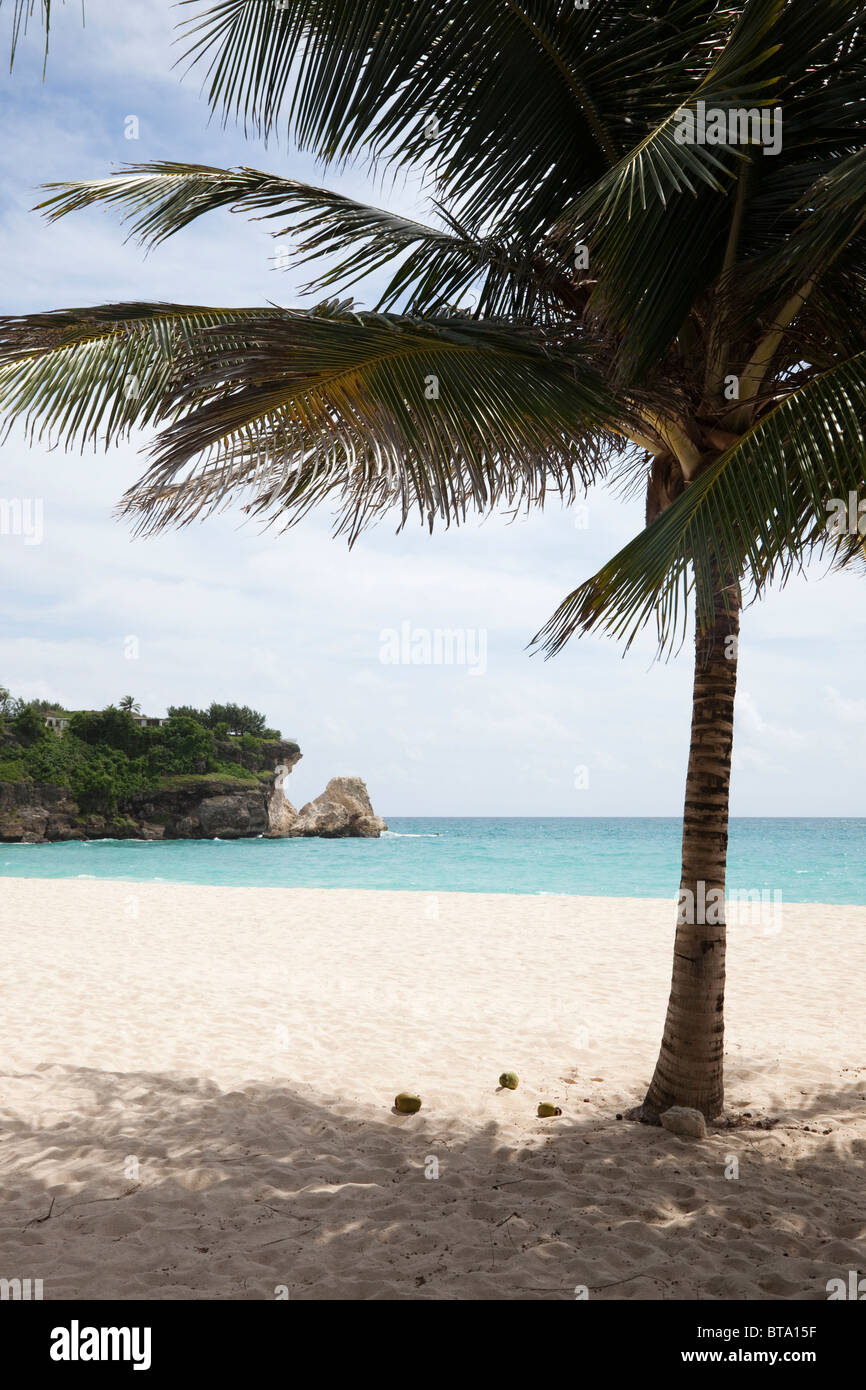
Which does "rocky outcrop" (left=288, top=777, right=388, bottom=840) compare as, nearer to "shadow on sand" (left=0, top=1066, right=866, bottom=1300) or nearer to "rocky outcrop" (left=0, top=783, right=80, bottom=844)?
"rocky outcrop" (left=0, top=783, right=80, bottom=844)

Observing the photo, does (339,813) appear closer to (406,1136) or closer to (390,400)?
(406,1136)

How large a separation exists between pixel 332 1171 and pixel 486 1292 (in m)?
1.29

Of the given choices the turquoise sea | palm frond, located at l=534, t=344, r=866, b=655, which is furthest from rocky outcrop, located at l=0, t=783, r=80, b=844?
palm frond, located at l=534, t=344, r=866, b=655

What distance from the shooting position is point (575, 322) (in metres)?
4.70

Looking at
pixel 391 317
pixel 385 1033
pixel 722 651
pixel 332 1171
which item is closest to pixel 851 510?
pixel 722 651

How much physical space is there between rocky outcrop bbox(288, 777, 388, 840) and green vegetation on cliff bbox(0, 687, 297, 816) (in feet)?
10.8

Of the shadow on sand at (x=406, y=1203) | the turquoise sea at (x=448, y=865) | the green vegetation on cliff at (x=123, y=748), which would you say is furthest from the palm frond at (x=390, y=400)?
the green vegetation on cliff at (x=123, y=748)

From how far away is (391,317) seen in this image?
3.73 metres

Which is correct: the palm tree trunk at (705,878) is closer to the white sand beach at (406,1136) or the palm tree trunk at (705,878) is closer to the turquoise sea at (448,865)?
the white sand beach at (406,1136)

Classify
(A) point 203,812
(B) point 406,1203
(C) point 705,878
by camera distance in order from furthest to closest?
(A) point 203,812 → (C) point 705,878 → (B) point 406,1203

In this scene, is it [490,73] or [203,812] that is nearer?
[490,73]

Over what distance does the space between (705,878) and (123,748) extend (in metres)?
45.1

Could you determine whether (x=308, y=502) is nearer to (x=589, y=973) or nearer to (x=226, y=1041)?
(x=226, y=1041)

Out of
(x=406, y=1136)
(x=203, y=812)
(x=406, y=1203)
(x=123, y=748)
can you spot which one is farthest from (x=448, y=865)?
(x=406, y=1203)
